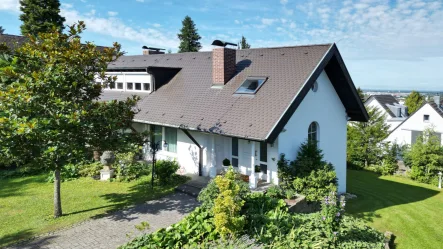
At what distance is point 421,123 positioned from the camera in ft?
103

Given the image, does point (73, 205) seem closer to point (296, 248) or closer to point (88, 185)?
point (88, 185)

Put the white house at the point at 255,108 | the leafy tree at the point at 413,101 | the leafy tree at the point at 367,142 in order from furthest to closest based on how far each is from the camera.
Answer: the leafy tree at the point at 413,101 → the leafy tree at the point at 367,142 → the white house at the point at 255,108

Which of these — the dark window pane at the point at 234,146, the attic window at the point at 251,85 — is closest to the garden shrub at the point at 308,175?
the dark window pane at the point at 234,146

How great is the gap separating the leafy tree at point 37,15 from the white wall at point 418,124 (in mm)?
33032

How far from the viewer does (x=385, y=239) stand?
392 inches

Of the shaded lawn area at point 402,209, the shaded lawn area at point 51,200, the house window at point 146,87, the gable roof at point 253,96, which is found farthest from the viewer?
the house window at point 146,87

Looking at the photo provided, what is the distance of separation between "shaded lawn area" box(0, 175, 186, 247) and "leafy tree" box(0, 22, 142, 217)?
0.79 m

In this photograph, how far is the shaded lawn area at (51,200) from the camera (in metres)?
9.71

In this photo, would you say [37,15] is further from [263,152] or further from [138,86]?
[263,152]

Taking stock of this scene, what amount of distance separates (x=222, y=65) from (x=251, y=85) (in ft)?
6.47

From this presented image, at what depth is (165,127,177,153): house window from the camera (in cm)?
1628

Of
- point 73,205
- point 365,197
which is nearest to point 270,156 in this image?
point 365,197

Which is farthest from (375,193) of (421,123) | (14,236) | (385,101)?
(385,101)

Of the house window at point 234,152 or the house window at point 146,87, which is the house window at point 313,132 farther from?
the house window at point 146,87
